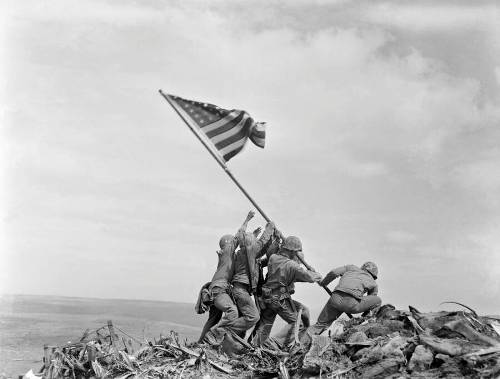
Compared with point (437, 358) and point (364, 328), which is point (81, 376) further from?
point (437, 358)

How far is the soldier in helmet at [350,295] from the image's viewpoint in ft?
54.0

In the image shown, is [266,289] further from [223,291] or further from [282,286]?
[223,291]

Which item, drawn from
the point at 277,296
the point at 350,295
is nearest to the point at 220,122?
the point at 277,296

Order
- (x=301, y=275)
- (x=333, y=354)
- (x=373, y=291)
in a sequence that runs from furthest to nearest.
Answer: (x=373, y=291), (x=301, y=275), (x=333, y=354)

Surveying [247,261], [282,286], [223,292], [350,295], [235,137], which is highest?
[235,137]

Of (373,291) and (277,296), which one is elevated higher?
(373,291)

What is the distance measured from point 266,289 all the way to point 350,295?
1817 mm

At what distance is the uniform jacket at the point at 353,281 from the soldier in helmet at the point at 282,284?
0.45 meters

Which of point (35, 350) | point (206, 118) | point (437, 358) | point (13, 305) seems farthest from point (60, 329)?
point (437, 358)

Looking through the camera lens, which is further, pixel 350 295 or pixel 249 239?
pixel 249 239

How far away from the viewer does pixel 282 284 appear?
54.1ft

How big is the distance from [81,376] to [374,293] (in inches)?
255

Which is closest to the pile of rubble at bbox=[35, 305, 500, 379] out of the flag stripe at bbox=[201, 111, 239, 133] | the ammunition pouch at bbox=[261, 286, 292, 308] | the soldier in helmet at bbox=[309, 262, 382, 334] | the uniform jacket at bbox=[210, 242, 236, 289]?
the soldier in helmet at bbox=[309, 262, 382, 334]

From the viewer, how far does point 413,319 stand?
1455 centimetres
